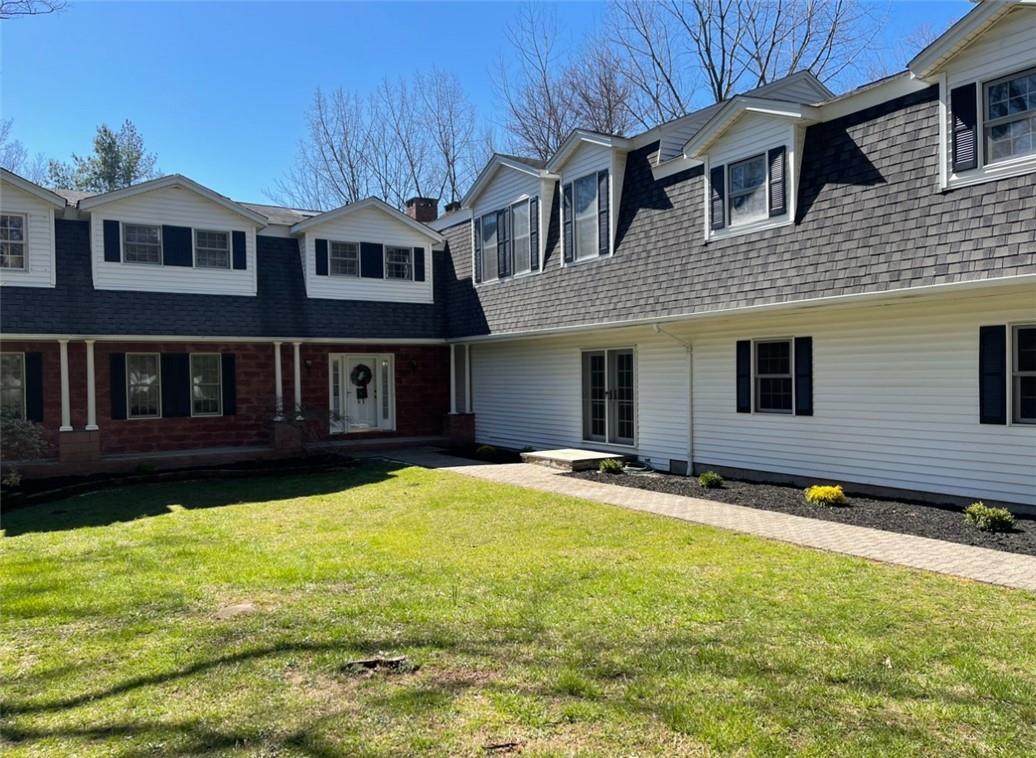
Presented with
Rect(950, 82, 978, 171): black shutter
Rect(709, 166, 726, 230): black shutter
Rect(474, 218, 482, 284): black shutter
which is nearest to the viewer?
Rect(950, 82, 978, 171): black shutter

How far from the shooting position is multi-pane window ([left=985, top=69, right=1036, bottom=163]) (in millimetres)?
7906

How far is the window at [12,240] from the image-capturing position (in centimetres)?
1354

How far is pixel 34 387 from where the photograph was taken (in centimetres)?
1389

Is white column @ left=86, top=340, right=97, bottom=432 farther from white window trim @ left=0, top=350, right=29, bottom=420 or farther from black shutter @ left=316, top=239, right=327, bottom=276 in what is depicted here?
black shutter @ left=316, top=239, right=327, bottom=276

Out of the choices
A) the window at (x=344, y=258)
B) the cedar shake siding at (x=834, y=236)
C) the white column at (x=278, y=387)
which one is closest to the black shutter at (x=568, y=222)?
the cedar shake siding at (x=834, y=236)

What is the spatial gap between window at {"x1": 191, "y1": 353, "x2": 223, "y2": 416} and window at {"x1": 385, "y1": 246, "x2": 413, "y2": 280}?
14.8 ft

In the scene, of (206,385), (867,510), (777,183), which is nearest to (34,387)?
(206,385)

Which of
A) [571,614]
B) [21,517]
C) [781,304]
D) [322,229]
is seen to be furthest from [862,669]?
[322,229]

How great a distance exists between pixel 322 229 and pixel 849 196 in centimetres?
1154

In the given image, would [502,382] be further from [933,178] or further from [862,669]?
[862,669]

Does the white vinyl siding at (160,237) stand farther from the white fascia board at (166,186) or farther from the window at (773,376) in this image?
the window at (773,376)

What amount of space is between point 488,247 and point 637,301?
5886mm

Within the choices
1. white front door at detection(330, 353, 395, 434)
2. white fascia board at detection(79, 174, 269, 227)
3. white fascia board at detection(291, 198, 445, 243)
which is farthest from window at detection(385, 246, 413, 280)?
white fascia board at detection(79, 174, 269, 227)

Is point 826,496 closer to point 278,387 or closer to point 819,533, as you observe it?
point 819,533
